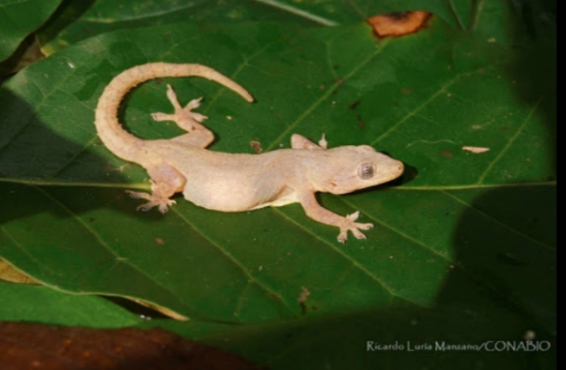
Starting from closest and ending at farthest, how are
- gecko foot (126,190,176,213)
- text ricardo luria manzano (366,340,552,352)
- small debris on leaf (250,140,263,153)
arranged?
1. text ricardo luria manzano (366,340,552,352)
2. gecko foot (126,190,176,213)
3. small debris on leaf (250,140,263,153)

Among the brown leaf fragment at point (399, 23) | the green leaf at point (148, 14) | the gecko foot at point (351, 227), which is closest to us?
the gecko foot at point (351, 227)

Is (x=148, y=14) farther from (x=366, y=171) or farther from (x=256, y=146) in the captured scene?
(x=366, y=171)

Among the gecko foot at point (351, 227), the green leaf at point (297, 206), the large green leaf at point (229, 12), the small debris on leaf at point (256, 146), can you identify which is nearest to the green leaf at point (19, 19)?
the green leaf at point (297, 206)

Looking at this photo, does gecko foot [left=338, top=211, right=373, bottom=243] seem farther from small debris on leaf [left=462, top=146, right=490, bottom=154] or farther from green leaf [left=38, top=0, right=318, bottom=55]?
green leaf [left=38, top=0, right=318, bottom=55]

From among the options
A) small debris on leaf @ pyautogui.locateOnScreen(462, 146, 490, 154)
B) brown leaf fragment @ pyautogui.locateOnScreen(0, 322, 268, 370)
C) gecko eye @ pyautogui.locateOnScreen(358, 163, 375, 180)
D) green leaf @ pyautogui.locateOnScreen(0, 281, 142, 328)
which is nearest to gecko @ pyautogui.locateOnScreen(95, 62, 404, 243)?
gecko eye @ pyautogui.locateOnScreen(358, 163, 375, 180)

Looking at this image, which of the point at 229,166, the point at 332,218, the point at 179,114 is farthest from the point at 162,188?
the point at 332,218

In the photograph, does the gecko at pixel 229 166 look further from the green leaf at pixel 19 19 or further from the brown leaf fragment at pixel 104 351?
the brown leaf fragment at pixel 104 351
